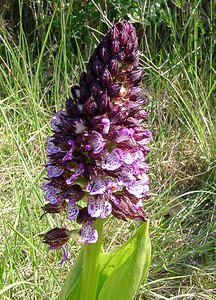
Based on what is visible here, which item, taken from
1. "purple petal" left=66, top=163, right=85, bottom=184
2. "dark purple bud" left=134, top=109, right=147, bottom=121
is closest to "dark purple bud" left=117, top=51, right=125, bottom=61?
"dark purple bud" left=134, top=109, right=147, bottom=121

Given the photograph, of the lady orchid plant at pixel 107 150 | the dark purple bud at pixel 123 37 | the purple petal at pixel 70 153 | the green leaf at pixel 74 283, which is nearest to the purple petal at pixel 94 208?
the lady orchid plant at pixel 107 150

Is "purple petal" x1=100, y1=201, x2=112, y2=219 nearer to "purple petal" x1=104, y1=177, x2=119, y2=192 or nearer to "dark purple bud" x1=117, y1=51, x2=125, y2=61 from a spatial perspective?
"purple petal" x1=104, y1=177, x2=119, y2=192

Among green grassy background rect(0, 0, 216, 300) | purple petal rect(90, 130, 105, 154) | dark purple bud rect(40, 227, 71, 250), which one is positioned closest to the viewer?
purple petal rect(90, 130, 105, 154)

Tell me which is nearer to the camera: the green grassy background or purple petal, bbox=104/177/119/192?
purple petal, bbox=104/177/119/192

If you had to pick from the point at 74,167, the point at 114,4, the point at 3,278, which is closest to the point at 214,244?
the point at 3,278

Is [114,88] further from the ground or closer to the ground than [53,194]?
further from the ground

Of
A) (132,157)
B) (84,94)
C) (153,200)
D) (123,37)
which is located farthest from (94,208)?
(153,200)

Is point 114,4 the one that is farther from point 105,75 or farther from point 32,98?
point 105,75

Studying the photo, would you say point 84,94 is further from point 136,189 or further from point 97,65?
point 136,189
